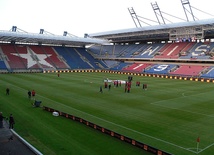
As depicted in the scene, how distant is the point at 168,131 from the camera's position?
1894cm

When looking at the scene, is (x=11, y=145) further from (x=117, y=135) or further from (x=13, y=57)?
(x=13, y=57)

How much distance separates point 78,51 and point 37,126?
265 feet

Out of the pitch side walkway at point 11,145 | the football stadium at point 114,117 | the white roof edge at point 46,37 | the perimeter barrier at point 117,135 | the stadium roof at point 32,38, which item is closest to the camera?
the pitch side walkway at point 11,145

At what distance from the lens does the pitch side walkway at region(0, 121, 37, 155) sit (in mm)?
13859

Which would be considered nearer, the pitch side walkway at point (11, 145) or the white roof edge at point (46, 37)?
the pitch side walkway at point (11, 145)

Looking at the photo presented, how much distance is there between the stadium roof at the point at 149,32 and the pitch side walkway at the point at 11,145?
193 ft

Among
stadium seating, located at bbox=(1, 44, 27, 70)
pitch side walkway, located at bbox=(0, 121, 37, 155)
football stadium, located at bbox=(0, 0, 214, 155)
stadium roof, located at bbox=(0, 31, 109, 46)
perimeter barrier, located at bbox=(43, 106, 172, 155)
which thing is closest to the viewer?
pitch side walkway, located at bbox=(0, 121, 37, 155)

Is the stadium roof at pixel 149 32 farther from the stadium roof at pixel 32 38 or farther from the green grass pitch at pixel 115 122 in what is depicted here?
the green grass pitch at pixel 115 122

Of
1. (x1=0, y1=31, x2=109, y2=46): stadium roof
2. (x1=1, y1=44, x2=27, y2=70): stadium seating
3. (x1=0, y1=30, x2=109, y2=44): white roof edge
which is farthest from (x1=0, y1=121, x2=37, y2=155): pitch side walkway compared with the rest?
(x1=1, y1=44, x2=27, y2=70): stadium seating

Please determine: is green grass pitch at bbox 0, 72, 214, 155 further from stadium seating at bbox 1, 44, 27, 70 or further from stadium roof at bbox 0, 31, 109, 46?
stadium seating at bbox 1, 44, 27, 70

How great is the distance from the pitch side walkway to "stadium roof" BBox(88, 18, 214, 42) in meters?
58.9

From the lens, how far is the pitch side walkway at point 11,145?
13859mm

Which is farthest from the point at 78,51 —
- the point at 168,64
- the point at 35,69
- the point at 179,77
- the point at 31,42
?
the point at 179,77

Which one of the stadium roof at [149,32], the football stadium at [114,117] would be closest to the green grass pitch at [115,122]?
the football stadium at [114,117]
